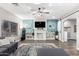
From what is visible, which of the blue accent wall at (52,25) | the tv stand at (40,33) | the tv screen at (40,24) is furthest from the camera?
the blue accent wall at (52,25)

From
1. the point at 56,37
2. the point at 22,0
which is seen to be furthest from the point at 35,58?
the point at 56,37

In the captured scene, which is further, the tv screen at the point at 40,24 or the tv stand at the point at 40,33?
the tv stand at the point at 40,33

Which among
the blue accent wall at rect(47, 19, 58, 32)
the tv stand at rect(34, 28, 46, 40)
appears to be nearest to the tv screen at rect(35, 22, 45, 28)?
the tv stand at rect(34, 28, 46, 40)

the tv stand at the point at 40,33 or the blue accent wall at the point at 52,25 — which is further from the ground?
the blue accent wall at the point at 52,25

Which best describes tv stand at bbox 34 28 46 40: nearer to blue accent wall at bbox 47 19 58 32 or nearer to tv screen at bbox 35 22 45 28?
tv screen at bbox 35 22 45 28

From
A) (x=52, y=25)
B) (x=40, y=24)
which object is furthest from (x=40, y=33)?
(x=52, y=25)

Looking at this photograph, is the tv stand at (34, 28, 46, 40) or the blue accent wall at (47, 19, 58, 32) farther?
the blue accent wall at (47, 19, 58, 32)

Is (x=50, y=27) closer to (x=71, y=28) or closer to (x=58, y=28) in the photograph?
(x=58, y=28)

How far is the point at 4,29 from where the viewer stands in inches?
199

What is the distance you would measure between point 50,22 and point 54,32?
0.99m

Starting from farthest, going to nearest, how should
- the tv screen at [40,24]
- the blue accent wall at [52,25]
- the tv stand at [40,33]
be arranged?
the blue accent wall at [52,25]
the tv stand at [40,33]
the tv screen at [40,24]

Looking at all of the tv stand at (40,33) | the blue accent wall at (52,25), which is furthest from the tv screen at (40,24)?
the blue accent wall at (52,25)

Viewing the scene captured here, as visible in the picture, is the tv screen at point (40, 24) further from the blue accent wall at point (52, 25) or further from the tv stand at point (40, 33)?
the blue accent wall at point (52, 25)

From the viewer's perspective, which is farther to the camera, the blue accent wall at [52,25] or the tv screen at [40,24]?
the blue accent wall at [52,25]
